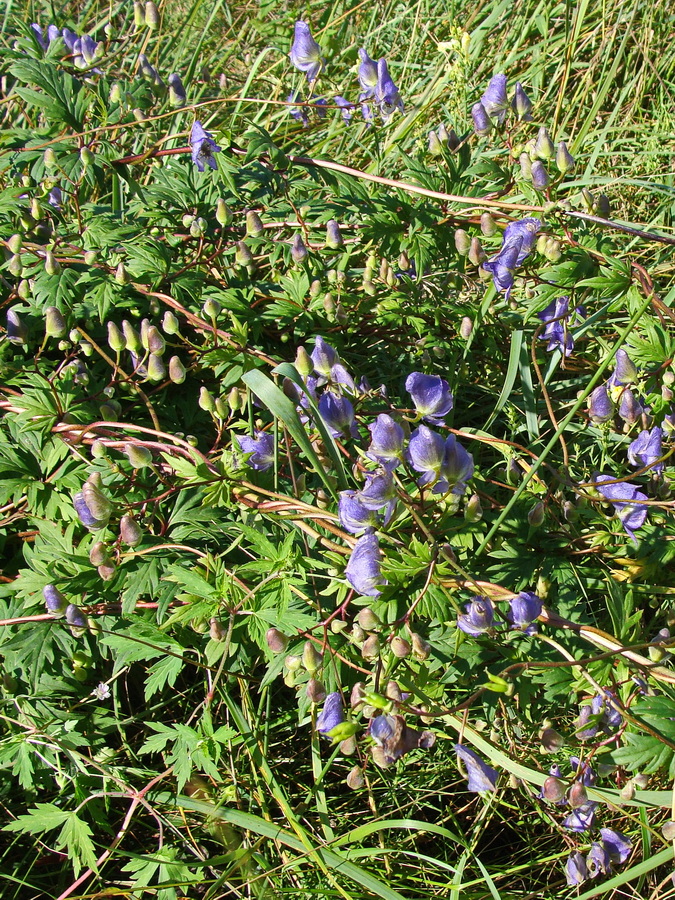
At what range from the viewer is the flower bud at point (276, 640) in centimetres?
129

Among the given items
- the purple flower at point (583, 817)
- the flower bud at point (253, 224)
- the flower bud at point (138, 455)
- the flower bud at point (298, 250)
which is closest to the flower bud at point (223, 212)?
the flower bud at point (253, 224)

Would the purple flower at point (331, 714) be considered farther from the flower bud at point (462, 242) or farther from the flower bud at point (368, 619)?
the flower bud at point (462, 242)

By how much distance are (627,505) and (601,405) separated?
0.20 meters

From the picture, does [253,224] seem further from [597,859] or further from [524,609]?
[597,859]

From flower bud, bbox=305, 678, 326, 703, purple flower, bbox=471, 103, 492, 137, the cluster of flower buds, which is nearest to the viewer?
flower bud, bbox=305, 678, 326, 703

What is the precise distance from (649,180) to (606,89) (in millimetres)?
374

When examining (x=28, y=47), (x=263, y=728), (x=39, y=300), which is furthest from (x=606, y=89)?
(x=263, y=728)

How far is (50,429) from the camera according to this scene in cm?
160

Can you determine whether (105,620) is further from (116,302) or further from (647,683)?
(647,683)

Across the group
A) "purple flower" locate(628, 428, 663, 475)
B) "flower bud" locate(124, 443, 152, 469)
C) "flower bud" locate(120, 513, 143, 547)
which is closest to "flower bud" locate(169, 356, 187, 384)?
"flower bud" locate(124, 443, 152, 469)

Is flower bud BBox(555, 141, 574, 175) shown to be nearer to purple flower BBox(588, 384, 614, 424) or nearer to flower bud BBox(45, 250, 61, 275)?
purple flower BBox(588, 384, 614, 424)

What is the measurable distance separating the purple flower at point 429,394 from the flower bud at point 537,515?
0.25 meters

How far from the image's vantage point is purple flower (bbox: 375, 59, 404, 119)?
2.02 metres

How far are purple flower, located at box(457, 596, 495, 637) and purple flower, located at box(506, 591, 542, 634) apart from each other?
4cm
